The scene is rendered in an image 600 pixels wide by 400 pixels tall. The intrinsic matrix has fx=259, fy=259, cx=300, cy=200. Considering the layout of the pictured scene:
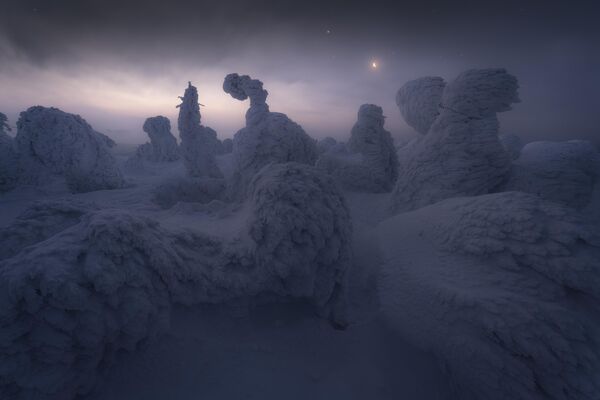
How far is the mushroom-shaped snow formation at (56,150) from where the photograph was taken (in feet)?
20.2

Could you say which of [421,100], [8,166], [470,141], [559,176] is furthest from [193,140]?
[559,176]

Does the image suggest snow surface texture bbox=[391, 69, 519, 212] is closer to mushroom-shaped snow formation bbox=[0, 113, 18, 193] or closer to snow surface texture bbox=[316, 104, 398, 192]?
snow surface texture bbox=[316, 104, 398, 192]

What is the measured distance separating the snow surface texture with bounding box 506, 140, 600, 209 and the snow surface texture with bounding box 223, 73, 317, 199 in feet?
13.6

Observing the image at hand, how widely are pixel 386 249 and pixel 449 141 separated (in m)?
2.98

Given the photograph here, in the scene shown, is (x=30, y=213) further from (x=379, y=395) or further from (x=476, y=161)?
(x=476, y=161)

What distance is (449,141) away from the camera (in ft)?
16.5

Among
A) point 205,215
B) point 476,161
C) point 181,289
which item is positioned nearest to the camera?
point 181,289

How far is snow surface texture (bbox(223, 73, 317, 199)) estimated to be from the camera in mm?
4762

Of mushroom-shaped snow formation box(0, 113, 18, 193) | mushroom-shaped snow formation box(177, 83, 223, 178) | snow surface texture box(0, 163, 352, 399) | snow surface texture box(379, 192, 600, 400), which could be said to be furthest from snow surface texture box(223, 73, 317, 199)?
mushroom-shaped snow formation box(0, 113, 18, 193)

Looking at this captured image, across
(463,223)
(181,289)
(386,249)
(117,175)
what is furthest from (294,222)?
(117,175)

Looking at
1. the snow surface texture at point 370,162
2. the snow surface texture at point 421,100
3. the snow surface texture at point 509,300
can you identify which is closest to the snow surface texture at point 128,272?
the snow surface texture at point 509,300

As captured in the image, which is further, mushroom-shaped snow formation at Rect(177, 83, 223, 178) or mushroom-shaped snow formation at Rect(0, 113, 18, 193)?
mushroom-shaped snow formation at Rect(177, 83, 223, 178)

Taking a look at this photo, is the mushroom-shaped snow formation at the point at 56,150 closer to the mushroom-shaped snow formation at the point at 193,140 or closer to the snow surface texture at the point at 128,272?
the mushroom-shaped snow formation at the point at 193,140

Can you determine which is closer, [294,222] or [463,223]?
[294,222]
